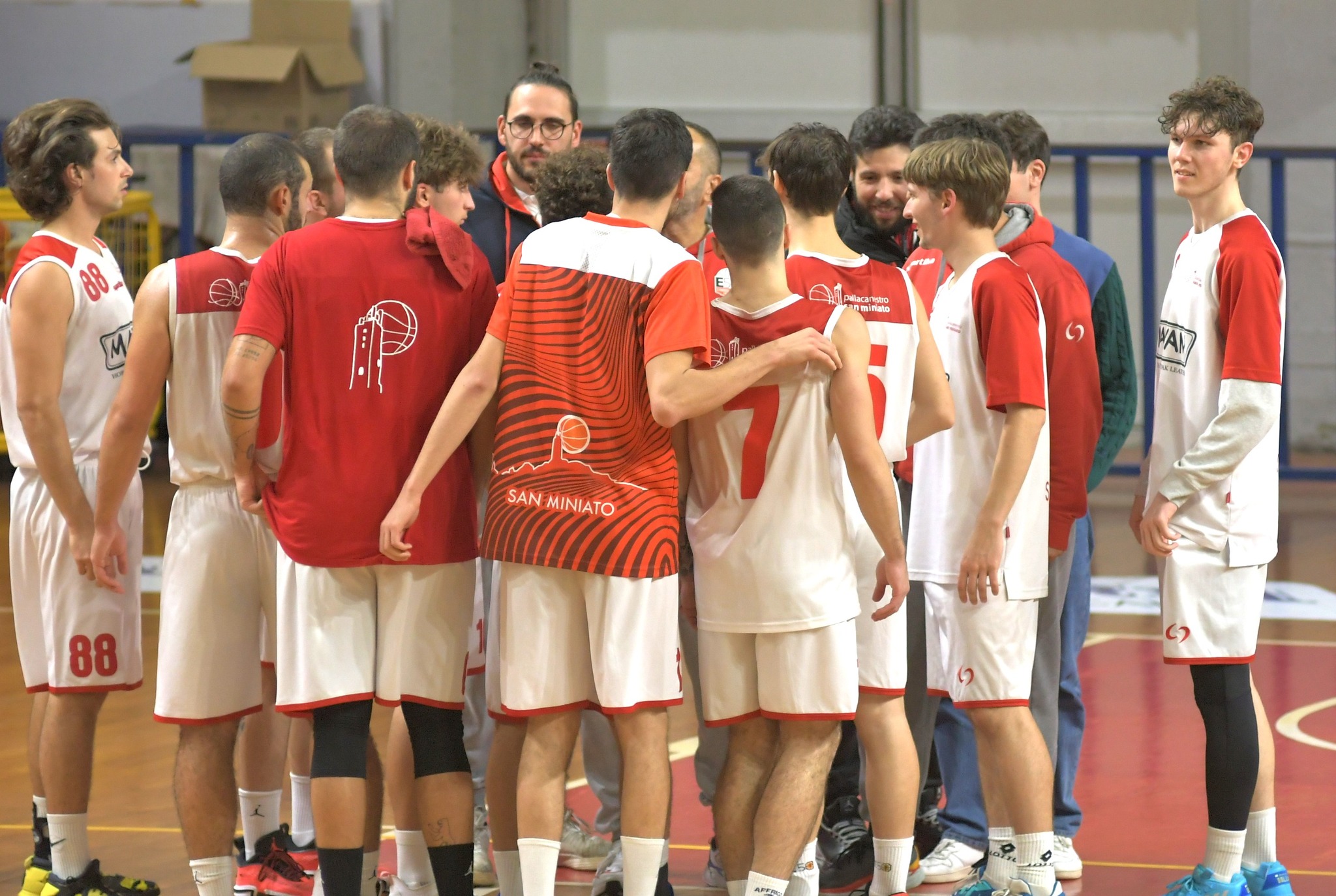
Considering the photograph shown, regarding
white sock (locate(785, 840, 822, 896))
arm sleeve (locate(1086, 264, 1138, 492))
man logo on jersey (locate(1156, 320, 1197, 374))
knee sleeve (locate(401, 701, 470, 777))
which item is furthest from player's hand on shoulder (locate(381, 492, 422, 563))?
arm sleeve (locate(1086, 264, 1138, 492))

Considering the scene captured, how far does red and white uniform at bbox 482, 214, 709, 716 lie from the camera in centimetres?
349

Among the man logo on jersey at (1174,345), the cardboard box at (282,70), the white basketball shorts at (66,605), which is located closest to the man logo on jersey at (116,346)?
the white basketball shorts at (66,605)

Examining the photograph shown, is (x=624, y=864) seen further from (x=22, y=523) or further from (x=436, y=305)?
(x=22, y=523)

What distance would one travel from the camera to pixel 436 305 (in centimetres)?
366

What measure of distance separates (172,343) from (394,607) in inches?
33.8

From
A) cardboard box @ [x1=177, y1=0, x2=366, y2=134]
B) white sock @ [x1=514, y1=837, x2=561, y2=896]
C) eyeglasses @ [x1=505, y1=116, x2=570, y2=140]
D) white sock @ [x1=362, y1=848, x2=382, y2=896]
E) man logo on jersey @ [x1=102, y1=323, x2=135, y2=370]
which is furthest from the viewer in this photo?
cardboard box @ [x1=177, y1=0, x2=366, y2=134]

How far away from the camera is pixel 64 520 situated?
415 cm

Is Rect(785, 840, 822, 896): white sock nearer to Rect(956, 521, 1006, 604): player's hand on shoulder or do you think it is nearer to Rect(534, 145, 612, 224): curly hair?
Rect(956, 521, 1006, 604): player's hand on shoulder

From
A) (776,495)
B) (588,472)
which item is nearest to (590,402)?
(588,472)

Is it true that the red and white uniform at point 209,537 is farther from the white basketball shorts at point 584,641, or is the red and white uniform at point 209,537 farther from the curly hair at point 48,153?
the white basketball shorts at point 584,641

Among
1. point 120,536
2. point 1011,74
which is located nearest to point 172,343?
point 120,536

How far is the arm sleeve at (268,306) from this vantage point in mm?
3572

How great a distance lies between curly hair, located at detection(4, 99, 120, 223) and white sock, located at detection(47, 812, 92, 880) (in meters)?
1.52

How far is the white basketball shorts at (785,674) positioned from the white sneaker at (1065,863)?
1.04 meters
